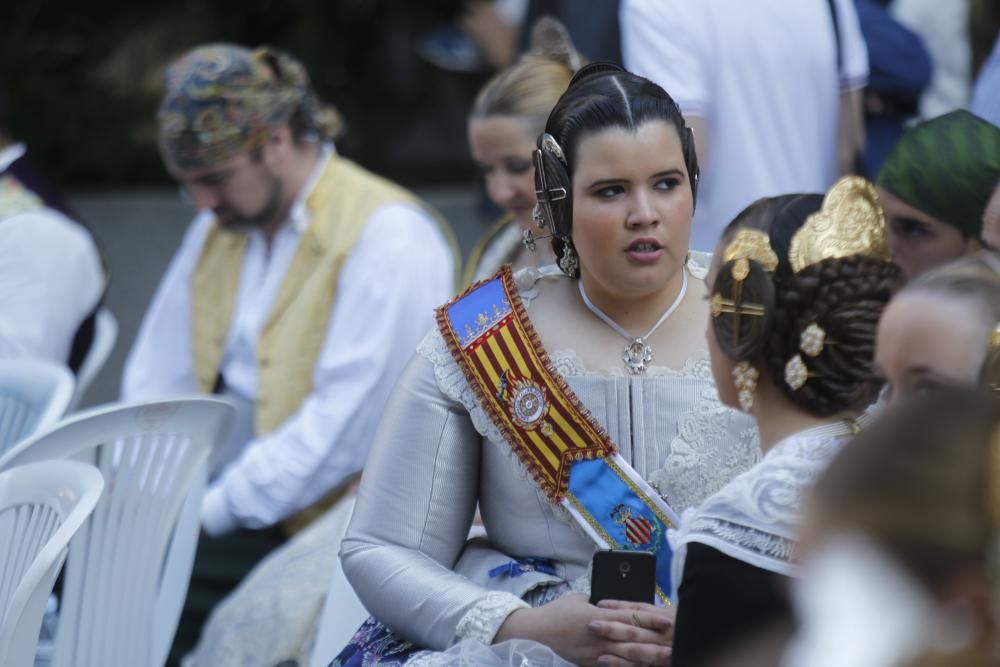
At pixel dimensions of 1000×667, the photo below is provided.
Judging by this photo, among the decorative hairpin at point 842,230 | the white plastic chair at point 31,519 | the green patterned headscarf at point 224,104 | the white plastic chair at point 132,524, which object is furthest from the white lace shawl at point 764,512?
the green patterned headscarf at point 224,104

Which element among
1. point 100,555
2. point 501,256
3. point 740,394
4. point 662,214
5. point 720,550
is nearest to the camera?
point 720,550

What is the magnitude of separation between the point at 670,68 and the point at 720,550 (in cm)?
199

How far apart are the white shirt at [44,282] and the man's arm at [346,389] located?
23.4 inches

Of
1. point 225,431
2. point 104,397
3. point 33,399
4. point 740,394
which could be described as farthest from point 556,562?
point 104,397

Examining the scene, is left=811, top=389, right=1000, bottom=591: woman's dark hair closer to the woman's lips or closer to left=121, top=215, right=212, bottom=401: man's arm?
the woman's lips

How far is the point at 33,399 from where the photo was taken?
3326 millimetres

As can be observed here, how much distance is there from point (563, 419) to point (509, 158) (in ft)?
4.23

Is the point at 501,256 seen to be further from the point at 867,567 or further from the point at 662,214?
the point at 867,567

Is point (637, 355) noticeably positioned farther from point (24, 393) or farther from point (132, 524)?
point (24, 393)

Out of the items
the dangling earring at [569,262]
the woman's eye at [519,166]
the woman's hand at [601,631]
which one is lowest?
the woman's hand at [601,631]

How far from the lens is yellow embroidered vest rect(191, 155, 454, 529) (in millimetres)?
A: 4211

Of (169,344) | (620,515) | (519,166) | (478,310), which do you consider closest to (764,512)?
(620,515)

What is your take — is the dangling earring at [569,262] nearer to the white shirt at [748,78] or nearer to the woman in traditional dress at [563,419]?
the woman in traditional dress at [563,419]

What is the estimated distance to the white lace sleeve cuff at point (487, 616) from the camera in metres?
2.40
